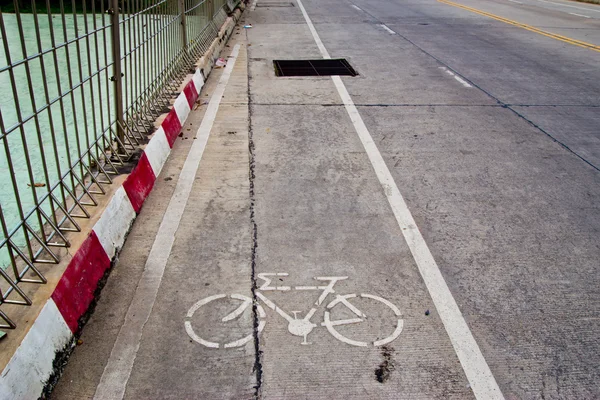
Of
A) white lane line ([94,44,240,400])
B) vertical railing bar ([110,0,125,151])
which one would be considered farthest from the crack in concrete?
vertical railing bar ([110,0,125,151])

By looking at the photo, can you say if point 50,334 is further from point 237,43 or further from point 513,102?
point 237,43

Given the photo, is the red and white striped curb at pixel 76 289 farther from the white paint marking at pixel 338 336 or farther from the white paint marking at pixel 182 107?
the white paint marking at pixel 338 336

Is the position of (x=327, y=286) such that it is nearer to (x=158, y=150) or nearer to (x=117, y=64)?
(x=158, y=150)

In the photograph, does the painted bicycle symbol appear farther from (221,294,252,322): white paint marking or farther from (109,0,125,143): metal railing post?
(109,0,125,143): metal railing post

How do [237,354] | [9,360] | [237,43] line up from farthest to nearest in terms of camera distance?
[237,43], [237,354], [9,360]

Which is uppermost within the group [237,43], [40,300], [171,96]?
[40,300]

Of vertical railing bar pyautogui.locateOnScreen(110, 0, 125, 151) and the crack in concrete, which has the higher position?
vertical railing bar pyautogui.locateOnScreen(110, 0, 125, 151)

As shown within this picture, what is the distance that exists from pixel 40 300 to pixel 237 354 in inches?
45.1

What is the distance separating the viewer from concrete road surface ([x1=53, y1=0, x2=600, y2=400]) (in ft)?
10.2

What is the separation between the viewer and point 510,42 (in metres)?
13.6

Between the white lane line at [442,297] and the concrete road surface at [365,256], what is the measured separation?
0.05 feet

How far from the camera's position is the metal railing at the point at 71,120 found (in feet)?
10.6

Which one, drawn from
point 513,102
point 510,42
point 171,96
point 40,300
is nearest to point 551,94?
point 513,102

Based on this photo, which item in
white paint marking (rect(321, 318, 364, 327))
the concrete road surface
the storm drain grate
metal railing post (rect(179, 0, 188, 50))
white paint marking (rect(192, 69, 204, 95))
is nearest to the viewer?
the concrete road surface
